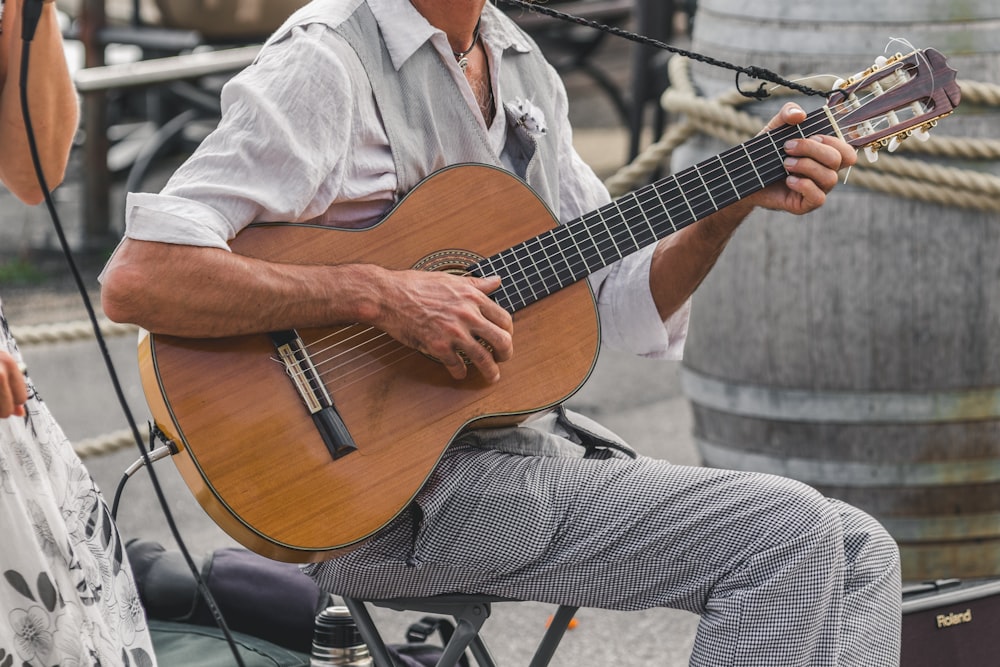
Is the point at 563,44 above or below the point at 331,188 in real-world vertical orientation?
below

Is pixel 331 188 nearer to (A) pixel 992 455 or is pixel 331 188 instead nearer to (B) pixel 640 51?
(A) pixel 992 455

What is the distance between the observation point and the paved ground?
2865 mm

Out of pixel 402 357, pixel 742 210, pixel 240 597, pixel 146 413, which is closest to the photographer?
pixel 402 357

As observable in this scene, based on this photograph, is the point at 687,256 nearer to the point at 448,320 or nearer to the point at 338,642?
the point at 448,320

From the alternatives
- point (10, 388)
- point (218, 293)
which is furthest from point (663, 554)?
point (10, 388)

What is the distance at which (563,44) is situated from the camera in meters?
7.00

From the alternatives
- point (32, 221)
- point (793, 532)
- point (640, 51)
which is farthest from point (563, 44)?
point (793, 532)

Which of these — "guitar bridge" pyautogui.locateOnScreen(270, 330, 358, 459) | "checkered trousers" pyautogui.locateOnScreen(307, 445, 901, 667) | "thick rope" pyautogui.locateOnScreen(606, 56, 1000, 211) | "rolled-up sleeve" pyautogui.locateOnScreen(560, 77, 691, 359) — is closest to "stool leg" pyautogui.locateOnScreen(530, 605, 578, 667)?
"checkered trousers" pyautogui.locateOnScreen(307, 445, 901, 667)

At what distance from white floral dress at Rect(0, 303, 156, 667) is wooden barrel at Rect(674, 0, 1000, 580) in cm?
154

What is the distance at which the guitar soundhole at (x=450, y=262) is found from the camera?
6.23 feet

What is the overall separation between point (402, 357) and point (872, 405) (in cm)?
123

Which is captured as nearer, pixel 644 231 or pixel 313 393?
pixel 313 393

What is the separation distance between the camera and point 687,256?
2102 mm

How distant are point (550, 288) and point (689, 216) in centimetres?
23
